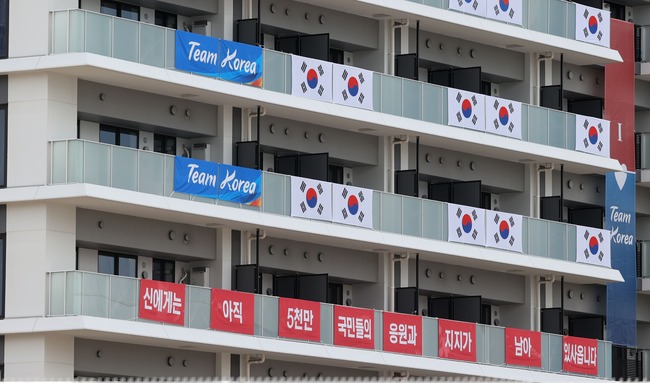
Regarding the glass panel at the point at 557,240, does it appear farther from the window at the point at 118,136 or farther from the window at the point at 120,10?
the window at the point at 120,10

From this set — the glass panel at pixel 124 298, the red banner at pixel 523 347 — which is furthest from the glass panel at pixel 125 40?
the red banner at pixel 523 347

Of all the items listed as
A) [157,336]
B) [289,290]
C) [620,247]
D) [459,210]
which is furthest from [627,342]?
[157,336]

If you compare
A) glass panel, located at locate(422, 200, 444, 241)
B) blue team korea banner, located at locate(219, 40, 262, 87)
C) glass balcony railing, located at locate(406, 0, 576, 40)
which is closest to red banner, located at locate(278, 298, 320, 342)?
glass panel, located at locate(422, 200, 444, 241)

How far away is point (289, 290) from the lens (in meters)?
73.7

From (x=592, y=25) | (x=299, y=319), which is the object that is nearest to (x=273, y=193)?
(x=299, y=319)

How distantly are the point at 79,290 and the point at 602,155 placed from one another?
2453 cm

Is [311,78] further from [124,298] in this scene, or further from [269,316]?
[124,298]

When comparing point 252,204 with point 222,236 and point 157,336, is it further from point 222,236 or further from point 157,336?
point 157,336

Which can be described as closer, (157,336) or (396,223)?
(157,336)

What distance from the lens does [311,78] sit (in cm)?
7300

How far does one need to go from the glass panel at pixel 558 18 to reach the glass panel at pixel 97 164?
830 inches

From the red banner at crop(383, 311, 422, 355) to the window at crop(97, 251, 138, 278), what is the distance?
826cm

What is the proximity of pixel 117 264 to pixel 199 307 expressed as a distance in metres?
2.92

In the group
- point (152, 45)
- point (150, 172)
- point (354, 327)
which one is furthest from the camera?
point (354, 327)
